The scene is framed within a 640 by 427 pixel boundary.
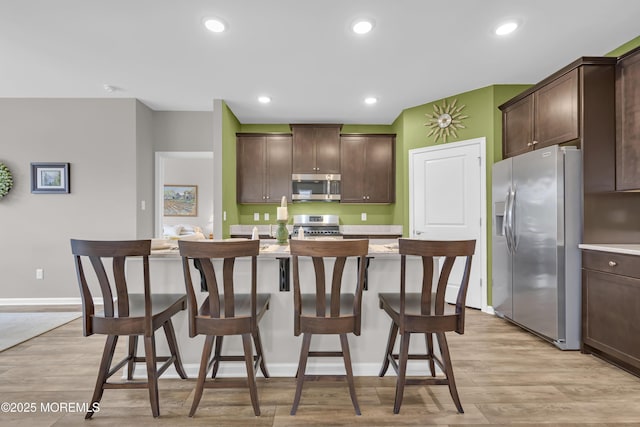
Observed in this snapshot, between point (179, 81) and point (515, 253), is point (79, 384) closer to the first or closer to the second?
point (179, 81)

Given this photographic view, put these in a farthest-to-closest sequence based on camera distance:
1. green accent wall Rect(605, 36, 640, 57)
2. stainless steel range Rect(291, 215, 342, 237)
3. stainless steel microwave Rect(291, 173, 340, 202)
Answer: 1. stainless steel range Rect(291, 215, 342, 237)
2. stainless steel microwave Rect(291, 173, 340, 202)
3. green accent wall Rect(605, 36, 640, 57)

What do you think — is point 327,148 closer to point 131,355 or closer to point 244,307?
point 244,307

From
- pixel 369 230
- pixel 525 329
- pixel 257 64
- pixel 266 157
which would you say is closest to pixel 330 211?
pixel 369 230

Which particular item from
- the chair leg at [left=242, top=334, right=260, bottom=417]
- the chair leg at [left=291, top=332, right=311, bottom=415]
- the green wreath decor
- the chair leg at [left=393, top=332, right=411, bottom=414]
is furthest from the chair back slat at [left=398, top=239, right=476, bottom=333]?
the green wreath decor

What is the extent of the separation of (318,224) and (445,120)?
237 centimetres

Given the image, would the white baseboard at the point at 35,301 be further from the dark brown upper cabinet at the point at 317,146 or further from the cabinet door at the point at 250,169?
the dark brown upper cabinet at the point at 317,146

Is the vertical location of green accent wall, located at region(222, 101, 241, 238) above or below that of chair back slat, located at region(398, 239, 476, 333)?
above

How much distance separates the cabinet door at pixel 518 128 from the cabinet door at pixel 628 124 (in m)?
0.67

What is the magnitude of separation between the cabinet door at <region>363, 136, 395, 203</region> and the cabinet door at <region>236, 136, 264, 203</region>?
1.64m

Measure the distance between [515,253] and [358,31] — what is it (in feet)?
8.19

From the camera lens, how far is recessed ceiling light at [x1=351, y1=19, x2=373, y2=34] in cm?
238

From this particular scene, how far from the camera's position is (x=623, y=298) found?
7.32 ft

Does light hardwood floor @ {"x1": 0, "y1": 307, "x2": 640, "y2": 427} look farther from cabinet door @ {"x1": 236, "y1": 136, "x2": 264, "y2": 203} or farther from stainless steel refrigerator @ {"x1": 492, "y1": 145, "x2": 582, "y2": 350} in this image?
cabinet door @ {"x1": 236, "y1": 136, "x2": 264, "y2": 203}

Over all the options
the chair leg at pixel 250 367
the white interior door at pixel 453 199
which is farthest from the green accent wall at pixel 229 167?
the chair leg at pixel 250 367
